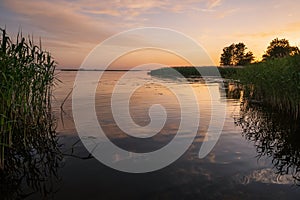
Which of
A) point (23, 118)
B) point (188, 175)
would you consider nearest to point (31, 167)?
point (23, 118)

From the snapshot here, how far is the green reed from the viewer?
568cm

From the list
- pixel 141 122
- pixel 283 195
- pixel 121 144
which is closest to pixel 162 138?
pixel 121 144

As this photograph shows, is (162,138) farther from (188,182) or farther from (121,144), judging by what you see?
(188,182)

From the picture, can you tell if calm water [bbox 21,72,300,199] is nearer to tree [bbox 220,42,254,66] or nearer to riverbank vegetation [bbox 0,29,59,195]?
riverbank vegetation [bbox 0,29,59,195]

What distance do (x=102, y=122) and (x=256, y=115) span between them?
28.2ft

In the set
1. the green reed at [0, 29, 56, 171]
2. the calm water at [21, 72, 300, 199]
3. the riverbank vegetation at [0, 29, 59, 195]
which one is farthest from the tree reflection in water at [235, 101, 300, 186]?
the green reed at [0, 29, 56, 171]

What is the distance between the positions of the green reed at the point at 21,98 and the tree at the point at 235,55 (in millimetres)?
92684

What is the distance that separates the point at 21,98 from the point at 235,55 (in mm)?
99040

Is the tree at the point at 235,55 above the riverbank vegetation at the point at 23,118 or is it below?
above

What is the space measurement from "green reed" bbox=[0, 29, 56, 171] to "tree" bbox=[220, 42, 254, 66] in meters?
92.7

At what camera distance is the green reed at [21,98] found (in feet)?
18.6

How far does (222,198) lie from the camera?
4.54 m

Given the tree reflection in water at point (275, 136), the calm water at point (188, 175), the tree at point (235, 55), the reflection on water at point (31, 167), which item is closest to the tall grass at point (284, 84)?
the tree reflection in water at point (275, 136)

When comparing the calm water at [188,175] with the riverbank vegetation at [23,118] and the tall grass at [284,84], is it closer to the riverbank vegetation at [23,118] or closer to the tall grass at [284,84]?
the riverbank vegetation at [23,118]
